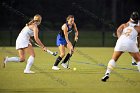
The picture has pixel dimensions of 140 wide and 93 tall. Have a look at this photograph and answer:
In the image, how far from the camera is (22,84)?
478 inches

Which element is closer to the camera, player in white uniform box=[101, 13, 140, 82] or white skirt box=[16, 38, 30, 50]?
player in white uniform box=[101, 13, 140, 82]

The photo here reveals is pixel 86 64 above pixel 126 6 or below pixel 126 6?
below

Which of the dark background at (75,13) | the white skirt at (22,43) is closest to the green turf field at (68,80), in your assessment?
the white skirt at (22,43)

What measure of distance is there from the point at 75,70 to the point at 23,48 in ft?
7.36

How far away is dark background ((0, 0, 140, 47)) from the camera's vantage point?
41469 mm

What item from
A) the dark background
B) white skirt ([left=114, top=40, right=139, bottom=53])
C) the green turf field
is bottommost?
the green turf field

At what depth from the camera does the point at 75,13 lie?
45469 millimetres

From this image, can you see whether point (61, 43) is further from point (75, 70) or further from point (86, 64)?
point (86, 64)

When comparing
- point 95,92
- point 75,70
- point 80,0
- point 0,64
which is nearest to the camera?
point 95,92

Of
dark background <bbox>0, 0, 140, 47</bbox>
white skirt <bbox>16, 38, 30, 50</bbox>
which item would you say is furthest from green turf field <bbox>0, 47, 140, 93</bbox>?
dark background <bbox>0, 0, 140, 47</bbox>

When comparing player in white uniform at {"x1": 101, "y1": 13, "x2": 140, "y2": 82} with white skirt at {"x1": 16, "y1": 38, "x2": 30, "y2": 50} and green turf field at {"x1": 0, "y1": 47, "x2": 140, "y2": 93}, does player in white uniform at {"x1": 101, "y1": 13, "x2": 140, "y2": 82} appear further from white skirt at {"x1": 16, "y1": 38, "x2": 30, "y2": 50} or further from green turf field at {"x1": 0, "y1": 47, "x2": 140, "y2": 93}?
white skirt at {"x1": 16, "y1": 38, "x2": 30, "y2": 50}

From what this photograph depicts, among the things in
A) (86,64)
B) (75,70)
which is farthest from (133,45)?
(86,64)

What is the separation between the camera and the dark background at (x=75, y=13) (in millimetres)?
41469

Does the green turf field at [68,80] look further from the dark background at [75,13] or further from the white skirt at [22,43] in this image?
the dark background at [75,13]
